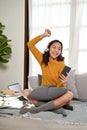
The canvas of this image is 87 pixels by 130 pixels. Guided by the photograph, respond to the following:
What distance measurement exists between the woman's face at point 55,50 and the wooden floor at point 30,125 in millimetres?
898

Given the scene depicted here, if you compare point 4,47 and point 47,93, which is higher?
point 4,47

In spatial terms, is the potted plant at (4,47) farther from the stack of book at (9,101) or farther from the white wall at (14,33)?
the stack of book at (9,101)

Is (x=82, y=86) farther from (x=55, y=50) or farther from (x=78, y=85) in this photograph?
(x=55, y=50)

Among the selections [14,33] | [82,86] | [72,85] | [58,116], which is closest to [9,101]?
[58,116]

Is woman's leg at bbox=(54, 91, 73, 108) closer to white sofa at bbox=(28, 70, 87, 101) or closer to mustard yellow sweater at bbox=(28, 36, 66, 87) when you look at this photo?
mustard yellow sweater at bbox=(28, 36, 66, 87)

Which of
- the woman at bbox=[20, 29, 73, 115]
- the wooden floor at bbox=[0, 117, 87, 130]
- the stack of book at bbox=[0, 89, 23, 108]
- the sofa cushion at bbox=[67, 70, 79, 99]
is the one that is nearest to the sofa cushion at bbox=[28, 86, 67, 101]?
the woman at bbox=[20, 29, 73, 115]

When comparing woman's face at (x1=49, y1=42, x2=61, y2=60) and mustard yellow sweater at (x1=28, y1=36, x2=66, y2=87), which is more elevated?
woman's face at (x1=49, y1=42, x2=61, y2=60)

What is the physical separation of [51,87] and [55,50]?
1.52 ft

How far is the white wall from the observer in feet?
13.2

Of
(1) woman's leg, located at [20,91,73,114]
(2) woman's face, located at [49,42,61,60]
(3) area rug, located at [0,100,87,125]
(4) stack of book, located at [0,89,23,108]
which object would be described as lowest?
(4) stack of book, located at [0,89,23,108]

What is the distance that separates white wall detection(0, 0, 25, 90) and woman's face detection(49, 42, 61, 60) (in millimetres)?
1349

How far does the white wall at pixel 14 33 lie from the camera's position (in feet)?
13.2

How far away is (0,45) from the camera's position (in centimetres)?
383

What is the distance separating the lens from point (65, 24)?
3.84 metres
